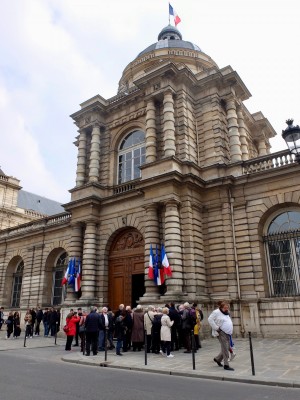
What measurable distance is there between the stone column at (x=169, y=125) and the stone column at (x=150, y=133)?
0.94 metres

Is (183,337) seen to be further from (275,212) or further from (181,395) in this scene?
(275,212)

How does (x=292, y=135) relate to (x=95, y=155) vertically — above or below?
below

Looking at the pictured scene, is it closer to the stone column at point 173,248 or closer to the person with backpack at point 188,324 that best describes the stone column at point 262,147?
the stone column at point 173,248

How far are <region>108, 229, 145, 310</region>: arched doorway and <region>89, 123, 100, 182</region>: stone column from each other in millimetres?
Result: 4398

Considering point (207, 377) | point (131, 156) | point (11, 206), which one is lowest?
point (207, 377)

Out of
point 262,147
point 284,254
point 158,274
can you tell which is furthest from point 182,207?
point 262,147

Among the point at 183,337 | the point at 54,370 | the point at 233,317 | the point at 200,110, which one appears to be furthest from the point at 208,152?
the point at 54,370

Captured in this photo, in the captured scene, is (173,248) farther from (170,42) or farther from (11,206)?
(11,206)

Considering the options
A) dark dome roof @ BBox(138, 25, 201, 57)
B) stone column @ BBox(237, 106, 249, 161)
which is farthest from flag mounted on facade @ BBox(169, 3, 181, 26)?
stone column @ BBox(237, 106, 249, 161)

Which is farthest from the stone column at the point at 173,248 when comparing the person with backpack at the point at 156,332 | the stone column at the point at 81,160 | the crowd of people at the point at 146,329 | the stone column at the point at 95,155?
the stone column at the point at 81,160

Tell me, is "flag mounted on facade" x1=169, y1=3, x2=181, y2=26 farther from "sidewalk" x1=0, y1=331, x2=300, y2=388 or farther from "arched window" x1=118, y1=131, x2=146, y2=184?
"sidewalk" x1=0, y1=331, x2=300, y2=388

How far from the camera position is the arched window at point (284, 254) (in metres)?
16.0

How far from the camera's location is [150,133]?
20.0 m

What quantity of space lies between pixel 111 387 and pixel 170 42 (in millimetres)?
29153
